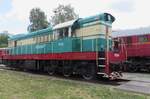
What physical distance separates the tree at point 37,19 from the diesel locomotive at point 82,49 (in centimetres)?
5607

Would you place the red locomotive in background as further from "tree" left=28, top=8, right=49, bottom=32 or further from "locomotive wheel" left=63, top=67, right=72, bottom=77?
"tree" left=28, top=8, right=49, bottom=32

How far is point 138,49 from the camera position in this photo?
22891 mm

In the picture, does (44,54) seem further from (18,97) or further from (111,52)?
(18,97)

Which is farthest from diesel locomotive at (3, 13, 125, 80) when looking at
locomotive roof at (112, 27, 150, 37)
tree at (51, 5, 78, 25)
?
tree at (51, 5, 78, 25)

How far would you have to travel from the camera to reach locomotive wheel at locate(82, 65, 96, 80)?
15066 millimetres

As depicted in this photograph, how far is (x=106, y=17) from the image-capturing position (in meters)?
15.6

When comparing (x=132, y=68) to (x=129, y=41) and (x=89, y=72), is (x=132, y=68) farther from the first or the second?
(x=89, y=72)

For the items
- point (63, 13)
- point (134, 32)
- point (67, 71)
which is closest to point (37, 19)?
point (63, 13)

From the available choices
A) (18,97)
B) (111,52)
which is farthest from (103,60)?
(18,97)

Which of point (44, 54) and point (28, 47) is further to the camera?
point (28, 47)

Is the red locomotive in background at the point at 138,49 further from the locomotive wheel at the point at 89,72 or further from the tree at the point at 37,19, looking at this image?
the tree at the point at 37,19

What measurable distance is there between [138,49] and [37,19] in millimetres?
56426

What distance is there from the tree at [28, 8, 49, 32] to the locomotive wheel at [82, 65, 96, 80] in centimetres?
6085

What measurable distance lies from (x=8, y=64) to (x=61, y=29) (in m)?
11.7
